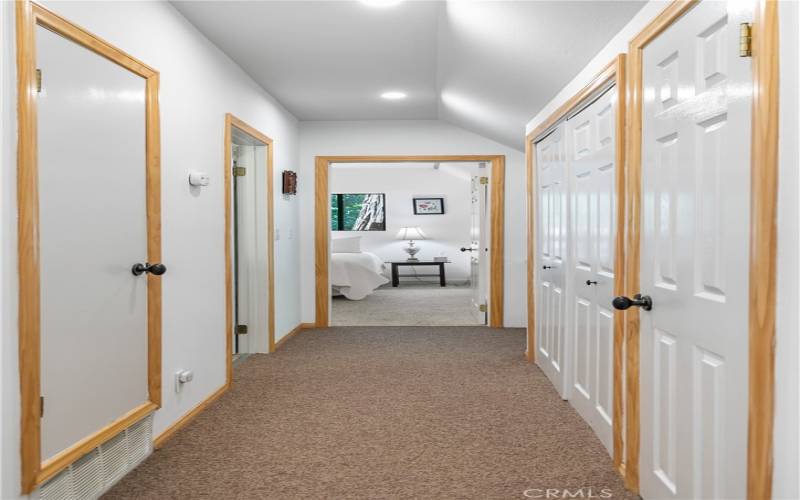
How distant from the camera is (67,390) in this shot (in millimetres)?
2115

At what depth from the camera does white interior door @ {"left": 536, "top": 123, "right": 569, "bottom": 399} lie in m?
3.61

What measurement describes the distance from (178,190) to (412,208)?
8052mm

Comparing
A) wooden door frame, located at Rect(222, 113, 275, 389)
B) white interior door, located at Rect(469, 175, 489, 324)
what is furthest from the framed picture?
wooden door frame, located at Rect(222, 113, 275, 389)

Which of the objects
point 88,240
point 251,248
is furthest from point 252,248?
point 88,240

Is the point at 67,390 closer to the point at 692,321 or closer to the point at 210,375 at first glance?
the point at 210,375

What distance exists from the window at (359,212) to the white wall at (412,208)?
0.08 m

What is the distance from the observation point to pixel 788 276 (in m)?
1.33

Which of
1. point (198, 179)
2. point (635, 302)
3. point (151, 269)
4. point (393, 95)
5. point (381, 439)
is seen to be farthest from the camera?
point (393, 95)

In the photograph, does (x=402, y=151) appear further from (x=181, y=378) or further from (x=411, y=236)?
(x=411, y=236)

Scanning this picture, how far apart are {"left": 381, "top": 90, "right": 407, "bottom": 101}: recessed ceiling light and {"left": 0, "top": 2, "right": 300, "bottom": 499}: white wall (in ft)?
3.88

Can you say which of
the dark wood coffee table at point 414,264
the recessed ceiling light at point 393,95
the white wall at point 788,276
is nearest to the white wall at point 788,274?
the white wall at point 788,276

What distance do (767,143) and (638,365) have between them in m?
1.12

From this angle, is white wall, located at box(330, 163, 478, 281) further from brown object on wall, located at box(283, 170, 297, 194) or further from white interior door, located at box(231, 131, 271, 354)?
white interior door, located at box(231, 131, 271, 354)

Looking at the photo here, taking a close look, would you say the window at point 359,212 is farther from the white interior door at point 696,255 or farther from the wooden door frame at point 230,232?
the white interior door at point 696,255
